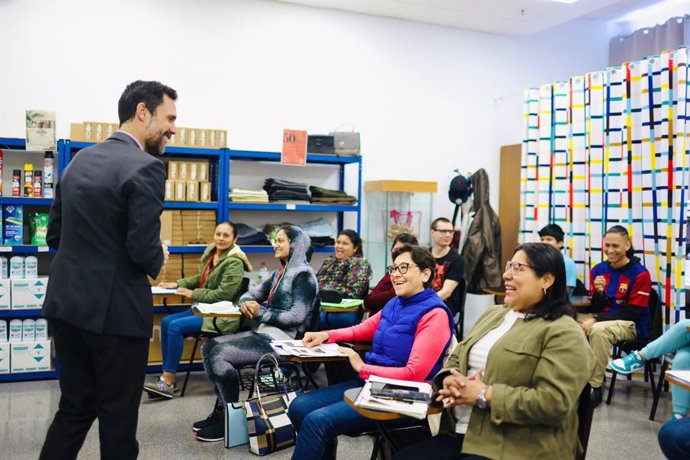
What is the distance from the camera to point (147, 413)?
4.30 meters

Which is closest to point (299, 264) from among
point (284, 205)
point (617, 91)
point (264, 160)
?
point (284, 205)

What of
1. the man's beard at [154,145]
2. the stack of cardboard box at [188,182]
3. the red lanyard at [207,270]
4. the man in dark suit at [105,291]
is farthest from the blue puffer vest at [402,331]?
the stack of cardboard box at [188,182]

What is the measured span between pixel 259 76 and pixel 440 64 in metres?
2.06

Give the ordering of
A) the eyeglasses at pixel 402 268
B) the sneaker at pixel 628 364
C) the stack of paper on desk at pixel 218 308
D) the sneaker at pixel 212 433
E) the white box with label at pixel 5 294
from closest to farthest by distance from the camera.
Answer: the eyeglasses at pixel 402 268
the sneaker at pixel 212 433
the stack of paper on desk at pixel 218 308
the sneaker at pixel 628 364
the white box with label at pixel 5 294

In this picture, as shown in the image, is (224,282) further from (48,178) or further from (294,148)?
(48,178)

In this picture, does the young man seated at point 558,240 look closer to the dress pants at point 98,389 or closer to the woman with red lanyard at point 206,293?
the woman with red lanyard at point 206,293

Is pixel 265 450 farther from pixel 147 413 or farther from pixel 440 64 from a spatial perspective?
pixel 440 64

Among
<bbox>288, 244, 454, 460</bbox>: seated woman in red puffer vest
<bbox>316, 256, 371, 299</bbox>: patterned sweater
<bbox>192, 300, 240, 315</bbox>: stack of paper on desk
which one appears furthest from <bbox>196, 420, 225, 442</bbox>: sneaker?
<bbox>316, 256, 371, 299</bbox>: patterned sweater

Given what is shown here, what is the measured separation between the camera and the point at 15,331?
5055mm

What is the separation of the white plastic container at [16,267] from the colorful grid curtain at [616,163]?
4541mm

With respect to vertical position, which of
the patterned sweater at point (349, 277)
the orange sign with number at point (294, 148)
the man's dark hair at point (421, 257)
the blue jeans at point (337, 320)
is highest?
the orange sign with number at point (294, 148)

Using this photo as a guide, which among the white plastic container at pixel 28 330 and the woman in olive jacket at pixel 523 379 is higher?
the woman in olive jacket at pixel 523 379

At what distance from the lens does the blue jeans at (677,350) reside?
397 cm

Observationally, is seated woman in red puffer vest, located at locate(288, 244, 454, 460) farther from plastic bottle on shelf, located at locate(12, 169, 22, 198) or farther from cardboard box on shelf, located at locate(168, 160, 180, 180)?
plastic bottle on shelf, located at locate(12, 169, 22, 198)
